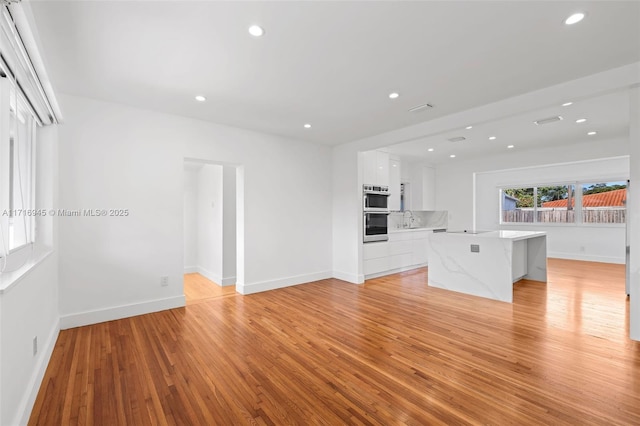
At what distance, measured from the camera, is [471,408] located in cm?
188

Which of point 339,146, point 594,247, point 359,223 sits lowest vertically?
point 594,247

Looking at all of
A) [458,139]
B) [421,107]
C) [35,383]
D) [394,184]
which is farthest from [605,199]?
[35,383]

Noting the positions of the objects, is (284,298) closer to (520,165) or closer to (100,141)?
(100,141)

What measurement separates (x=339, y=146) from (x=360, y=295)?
2875 mm

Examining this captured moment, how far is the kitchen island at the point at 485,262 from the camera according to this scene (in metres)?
4.15

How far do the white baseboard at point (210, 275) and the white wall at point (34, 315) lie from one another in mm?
2401

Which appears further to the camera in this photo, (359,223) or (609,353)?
(359,223)

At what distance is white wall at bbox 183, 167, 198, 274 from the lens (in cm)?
624

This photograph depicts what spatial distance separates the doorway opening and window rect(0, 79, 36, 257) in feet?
6.91

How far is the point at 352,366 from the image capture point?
241 centimetres

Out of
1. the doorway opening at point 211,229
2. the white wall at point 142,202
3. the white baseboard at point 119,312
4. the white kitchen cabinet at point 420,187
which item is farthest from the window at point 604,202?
the white baseboard at point 119,312

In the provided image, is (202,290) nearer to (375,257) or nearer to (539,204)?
(375,257)

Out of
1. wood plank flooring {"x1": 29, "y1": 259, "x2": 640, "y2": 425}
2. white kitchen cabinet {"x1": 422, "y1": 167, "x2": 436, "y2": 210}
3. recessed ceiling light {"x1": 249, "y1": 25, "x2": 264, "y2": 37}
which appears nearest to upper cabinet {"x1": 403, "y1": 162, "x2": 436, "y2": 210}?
white kitchen cabinet {"x1": 422, "y1": 167, "x2": 436, "y2": 210}

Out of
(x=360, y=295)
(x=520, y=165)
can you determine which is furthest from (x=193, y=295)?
(x=520, y=165)
